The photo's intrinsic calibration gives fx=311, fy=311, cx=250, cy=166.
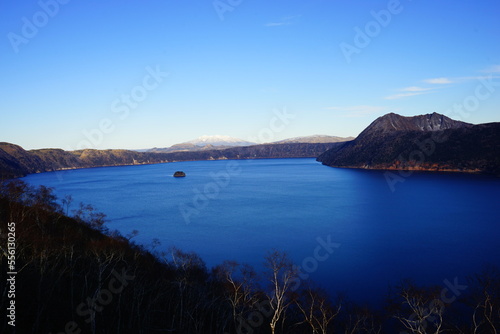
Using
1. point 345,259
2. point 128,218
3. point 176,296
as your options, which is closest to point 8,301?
point 176,296

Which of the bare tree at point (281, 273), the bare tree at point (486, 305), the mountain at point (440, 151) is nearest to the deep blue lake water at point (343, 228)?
the bare tree at point (281, 273)

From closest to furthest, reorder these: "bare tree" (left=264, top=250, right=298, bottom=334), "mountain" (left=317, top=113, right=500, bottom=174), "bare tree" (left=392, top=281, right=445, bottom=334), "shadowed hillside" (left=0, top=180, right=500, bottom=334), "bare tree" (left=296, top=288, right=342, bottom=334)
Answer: "shadowed hillside" (left=0, top=180, right=500, bottom=334), "bare tree" (left=392, top=281, right=445, bottom=334), "bare tree" (left=296, top=288, right=342, bottom=334), "bare tree" (left=264, top=250, right=298, bottom=334), "mountain" (left=317, top=113, right=500, bottom=174)

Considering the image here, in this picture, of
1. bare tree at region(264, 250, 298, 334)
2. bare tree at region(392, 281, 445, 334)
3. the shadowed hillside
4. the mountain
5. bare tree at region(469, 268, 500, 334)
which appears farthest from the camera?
the mountain

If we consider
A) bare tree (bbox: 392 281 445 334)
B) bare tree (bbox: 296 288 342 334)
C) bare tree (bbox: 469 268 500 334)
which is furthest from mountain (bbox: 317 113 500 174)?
bare tree (bbox: 296 288 342 334)

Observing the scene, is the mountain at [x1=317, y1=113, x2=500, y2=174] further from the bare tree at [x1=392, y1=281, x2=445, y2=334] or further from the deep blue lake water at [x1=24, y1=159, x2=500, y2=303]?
the bare tree at [x1=392, y1=281, x2=445, y2=334]

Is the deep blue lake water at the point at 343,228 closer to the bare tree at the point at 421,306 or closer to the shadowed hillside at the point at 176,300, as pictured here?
the bare tree at the point at 421,306

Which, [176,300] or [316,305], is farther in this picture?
[316,305]

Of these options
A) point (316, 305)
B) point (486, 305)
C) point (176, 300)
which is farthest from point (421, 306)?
point (176, 300)

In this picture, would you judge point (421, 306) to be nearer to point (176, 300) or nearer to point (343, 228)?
point (176, 300)
